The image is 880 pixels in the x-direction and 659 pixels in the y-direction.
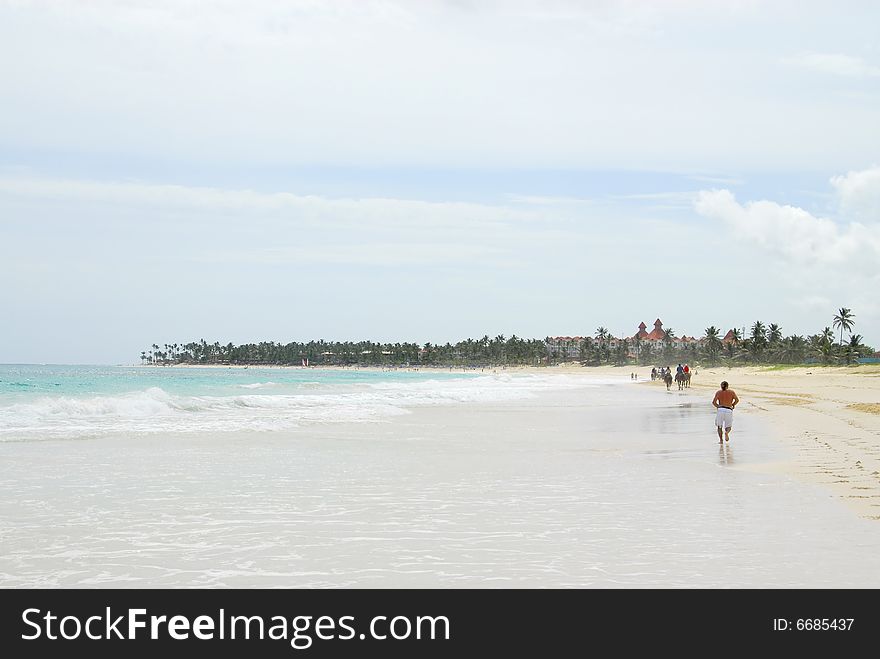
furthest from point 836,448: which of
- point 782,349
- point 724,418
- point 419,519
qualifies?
point 782,349

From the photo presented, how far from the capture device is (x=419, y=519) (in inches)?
383

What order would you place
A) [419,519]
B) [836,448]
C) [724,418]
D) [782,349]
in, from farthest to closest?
[782,349] < [724,418] < [836,448] < [419,519]

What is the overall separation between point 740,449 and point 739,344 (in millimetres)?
160800

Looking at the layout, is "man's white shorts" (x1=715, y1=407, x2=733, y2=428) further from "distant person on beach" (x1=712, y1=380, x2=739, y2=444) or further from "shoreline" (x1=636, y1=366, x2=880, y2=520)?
"shoreline" (x1=636, y1=366, x2=880, y2=520)

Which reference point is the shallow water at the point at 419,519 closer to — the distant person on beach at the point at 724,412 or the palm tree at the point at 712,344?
the distant person on beach at the point at 724,412

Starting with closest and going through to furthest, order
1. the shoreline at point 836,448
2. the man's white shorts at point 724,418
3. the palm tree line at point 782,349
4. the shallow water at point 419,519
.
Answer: the shallow water at point 419,519 → the shoreline at point 836,448 → the man's white shorts at point 724,418 → the palm tree line at point 782,349

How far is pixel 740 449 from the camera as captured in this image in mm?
17391

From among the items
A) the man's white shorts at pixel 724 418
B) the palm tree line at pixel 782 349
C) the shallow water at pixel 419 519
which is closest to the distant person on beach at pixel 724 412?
the man's white shorts at pixel 724 418

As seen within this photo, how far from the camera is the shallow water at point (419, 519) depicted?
7270 mm

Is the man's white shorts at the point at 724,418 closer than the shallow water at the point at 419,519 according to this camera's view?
No

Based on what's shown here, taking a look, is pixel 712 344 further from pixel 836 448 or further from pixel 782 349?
pixel 836 448
